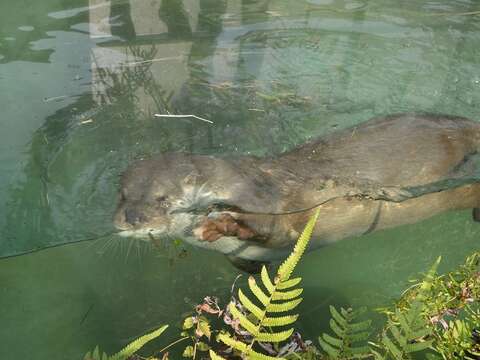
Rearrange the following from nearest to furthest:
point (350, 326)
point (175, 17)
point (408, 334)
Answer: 1. point (408, 334)
2. point (350, 326)
3. point (175, 17)

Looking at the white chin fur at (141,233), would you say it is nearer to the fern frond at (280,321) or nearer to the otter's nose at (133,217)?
the otter's nose at (133,217)

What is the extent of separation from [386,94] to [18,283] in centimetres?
311

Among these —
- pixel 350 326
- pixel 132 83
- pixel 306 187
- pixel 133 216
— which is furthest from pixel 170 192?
pixel 132 83

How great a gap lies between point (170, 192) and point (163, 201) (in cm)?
7

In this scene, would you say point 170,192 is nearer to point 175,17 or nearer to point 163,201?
point 163,201

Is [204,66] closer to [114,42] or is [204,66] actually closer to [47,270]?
[114,42]

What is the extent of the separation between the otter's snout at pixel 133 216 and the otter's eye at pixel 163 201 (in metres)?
0.14

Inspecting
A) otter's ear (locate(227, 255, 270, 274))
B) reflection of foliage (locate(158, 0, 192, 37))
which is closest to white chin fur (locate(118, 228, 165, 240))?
otter's ear (locate(227, 255, 270, 274))

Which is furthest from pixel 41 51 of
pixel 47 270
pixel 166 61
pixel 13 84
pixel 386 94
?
pixel 386 94

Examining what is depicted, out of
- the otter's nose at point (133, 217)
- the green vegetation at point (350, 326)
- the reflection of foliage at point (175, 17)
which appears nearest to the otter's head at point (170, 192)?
the otter's nose at point (133, 217)

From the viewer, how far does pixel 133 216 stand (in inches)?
110

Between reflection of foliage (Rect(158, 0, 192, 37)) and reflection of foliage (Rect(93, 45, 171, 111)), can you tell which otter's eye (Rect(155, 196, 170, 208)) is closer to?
reflection of foliage (Rect(93, 45, 171, 111))

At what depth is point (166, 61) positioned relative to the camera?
446 cm

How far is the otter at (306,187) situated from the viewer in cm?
296
